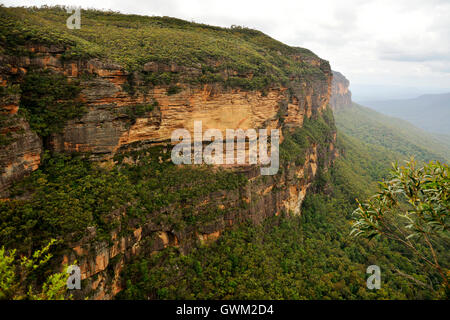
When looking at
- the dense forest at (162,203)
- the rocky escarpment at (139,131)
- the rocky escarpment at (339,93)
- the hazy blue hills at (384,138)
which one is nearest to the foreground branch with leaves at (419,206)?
the dense forest at (162,203)

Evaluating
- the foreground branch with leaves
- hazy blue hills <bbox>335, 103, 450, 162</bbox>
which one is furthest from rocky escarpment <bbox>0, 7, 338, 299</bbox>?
hazy blue hills <bbox>335, 103, 450, 162</bbox>

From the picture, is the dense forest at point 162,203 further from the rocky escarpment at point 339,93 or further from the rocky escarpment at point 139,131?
the rocky escarpment at point 339,93

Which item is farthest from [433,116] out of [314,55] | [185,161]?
[185,161]

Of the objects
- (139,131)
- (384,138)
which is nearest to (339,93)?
(384,138)

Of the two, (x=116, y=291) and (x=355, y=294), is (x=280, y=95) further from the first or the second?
(x=116, y=291)

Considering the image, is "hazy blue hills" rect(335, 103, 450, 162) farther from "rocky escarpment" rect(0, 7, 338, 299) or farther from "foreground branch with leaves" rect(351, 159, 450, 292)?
"foreground branch with leaves" rect(351, 159, 450, 292)
